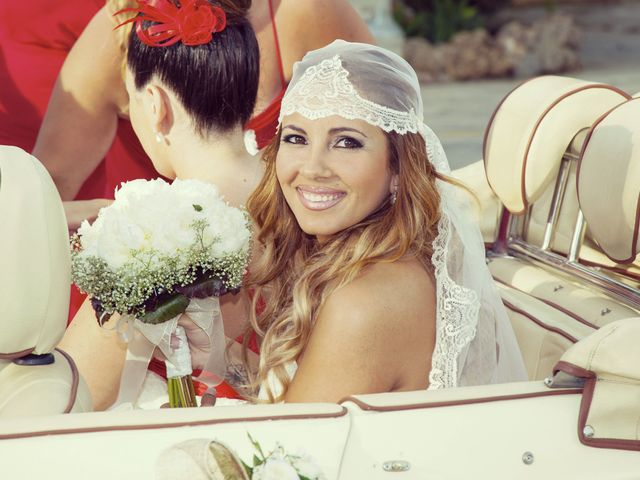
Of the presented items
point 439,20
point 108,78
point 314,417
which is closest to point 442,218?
point 314,417

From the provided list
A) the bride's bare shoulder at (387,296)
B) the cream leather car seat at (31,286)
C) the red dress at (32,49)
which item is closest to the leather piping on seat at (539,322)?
the bride's bare shoulder at (387,296)

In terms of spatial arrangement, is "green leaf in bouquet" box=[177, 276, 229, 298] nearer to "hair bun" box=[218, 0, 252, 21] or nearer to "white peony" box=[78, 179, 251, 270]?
"white peony" box=[78, 179, 251, 270]

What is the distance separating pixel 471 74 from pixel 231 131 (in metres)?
11.1

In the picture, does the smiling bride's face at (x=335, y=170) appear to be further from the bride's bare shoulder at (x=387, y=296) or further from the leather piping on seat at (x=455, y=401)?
the leather piping on seat at (x=455, y=401)

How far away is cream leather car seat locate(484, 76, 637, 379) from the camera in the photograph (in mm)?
2619

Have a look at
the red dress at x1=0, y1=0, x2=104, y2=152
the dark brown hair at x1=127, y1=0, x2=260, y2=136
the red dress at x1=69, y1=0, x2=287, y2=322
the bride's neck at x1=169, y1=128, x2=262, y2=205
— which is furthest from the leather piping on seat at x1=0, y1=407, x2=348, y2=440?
the red dress at x1=0, y1=0, x2=104, y2=152

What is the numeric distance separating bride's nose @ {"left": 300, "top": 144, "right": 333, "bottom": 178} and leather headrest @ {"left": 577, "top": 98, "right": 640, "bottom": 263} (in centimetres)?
62

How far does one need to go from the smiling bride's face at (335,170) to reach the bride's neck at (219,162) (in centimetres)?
26

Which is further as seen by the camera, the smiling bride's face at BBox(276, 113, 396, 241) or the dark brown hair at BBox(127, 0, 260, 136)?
the dark brown hair at BBox(127, 0, 260, 136)

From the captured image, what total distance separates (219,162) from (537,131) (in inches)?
32.6

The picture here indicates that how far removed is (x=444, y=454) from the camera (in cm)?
185

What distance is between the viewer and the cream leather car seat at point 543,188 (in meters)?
2.62

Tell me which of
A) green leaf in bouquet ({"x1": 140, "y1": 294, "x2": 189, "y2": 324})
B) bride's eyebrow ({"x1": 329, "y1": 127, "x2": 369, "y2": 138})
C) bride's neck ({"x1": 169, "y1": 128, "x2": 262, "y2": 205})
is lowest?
green leaf in bouquet ({"x1": 140, "y1": 294, "x2": 189, "y2": 324})

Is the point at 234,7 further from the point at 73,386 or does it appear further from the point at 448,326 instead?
the point at 73,386
